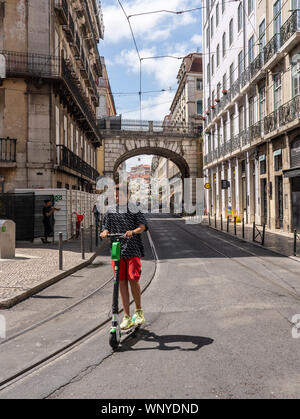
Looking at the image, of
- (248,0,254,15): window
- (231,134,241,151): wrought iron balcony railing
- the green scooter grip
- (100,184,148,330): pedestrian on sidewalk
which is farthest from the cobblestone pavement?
(248,0,254,15): window

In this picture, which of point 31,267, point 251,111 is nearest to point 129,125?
point 251,111

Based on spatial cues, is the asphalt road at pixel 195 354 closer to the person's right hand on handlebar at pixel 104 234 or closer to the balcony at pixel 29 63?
the person's right hand on handlebar at pixel 104 234

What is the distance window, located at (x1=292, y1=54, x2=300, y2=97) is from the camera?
18016mm

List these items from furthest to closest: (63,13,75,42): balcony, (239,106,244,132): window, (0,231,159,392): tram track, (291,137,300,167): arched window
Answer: (239,106,244,132): window → (63,13,75,42): balcony → (291,137,300,167): arched window → (0,231,159,392): tram track

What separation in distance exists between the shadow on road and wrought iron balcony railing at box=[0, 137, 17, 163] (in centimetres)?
1457

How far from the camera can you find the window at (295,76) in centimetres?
1802

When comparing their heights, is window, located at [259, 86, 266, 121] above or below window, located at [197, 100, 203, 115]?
below

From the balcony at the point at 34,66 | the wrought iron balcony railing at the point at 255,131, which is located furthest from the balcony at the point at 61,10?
the wrought iron balcony railing at the point at 255,131

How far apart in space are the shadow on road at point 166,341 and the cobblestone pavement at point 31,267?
268cm

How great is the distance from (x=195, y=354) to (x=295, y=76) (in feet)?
58.0

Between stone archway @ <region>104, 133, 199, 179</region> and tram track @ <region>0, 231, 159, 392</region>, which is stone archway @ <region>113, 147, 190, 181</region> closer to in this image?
stone archway @ <region>104, 133, 199, 179</region>
